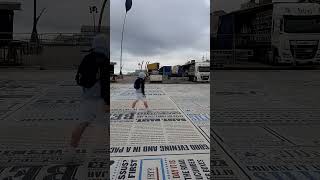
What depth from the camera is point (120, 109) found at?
10352mm

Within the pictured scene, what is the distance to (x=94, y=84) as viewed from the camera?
426 cm

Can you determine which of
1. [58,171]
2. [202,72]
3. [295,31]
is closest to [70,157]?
[58,171]

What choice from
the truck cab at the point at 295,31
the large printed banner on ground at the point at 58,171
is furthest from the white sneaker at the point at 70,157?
the truck cab at the point at 295,31

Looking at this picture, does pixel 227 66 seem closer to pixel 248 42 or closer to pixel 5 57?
pixel 248 42

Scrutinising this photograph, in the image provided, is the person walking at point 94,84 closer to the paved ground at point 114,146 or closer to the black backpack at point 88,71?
the black backpack at point 88,71

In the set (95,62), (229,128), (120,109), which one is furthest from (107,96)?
(120,109)

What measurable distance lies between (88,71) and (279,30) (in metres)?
15.3

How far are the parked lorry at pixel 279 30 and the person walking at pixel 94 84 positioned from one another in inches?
462

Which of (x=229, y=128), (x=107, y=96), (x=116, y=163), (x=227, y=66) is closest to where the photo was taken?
(x=107, y=96)

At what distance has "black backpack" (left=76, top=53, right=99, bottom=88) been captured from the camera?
4.02m

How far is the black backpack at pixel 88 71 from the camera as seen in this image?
4.02m

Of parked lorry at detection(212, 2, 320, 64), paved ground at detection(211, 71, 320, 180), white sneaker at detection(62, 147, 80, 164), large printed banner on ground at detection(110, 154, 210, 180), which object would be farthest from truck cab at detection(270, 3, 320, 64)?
white sneaker at detection(62, 147, 80, 164)

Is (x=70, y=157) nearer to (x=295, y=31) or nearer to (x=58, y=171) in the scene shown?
(x=58, y=171)

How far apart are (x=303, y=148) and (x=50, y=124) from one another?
15.4ft
